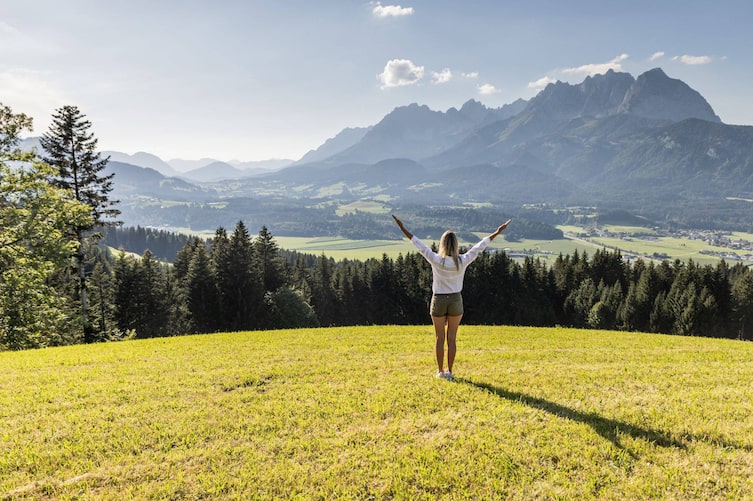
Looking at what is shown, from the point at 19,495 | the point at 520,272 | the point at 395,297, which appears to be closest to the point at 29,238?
the point at 19,495

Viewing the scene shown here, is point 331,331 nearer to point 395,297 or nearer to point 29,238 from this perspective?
point 29,238

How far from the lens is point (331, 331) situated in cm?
1916

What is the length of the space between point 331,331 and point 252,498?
14.2 meters

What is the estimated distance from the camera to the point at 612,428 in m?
6.64

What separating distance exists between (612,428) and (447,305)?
12.6 ft

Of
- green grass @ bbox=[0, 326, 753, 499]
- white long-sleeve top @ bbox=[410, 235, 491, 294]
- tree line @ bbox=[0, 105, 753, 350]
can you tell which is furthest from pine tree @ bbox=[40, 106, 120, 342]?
white long-sleeve top @ bbox=[410, 235, 491, 294]

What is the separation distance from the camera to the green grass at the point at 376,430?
5.25 m

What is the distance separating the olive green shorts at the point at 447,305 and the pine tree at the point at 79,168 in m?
28.0

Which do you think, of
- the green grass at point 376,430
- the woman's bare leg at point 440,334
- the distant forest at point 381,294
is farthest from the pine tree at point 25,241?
the woman's bare leg at point 440,334

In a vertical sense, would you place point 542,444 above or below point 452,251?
below

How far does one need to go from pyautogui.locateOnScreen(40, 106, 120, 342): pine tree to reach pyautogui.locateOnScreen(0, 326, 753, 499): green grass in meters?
21.3

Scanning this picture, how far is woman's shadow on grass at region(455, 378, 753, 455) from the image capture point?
20.1 feet

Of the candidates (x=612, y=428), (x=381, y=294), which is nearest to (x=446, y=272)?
(x=612, y=428)

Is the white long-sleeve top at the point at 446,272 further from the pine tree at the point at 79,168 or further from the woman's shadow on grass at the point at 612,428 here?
the pine tree at the point at 79,168
